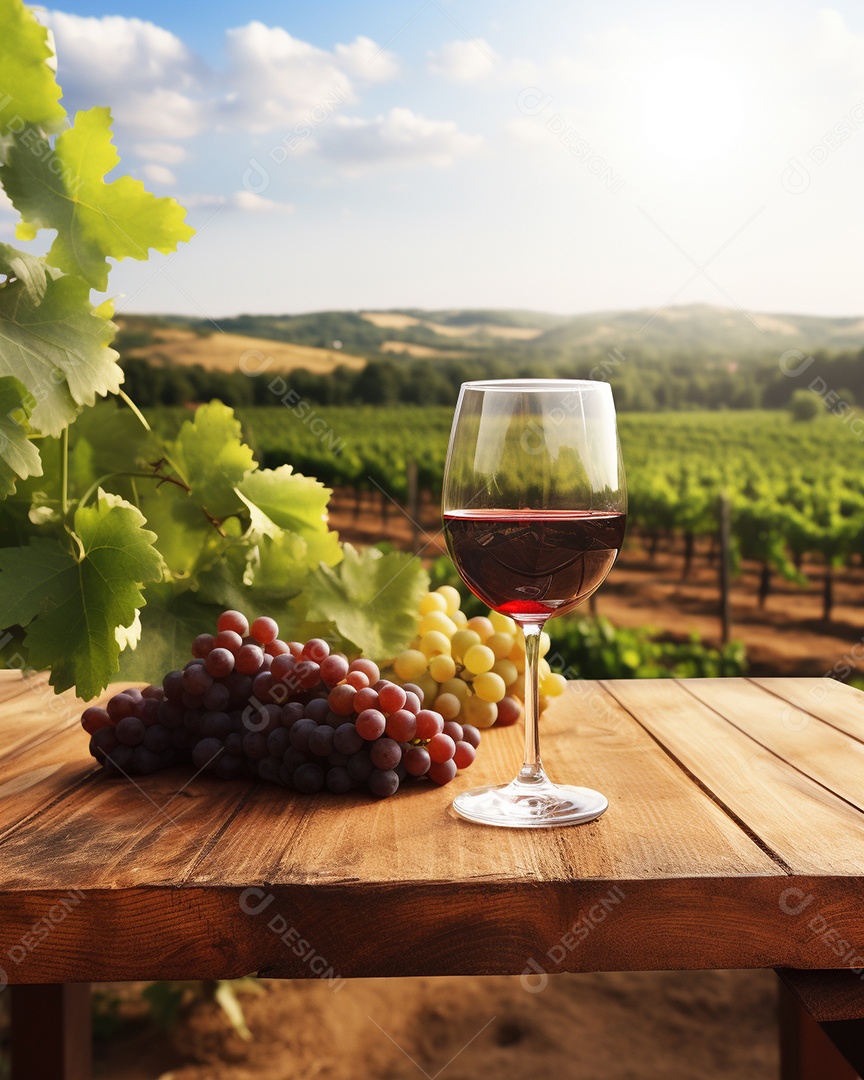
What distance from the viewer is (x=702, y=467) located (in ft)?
36.4

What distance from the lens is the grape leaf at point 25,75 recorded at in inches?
43.1

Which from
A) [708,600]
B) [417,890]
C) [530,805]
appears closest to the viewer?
[417,890]

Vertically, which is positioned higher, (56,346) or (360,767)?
(56,346)

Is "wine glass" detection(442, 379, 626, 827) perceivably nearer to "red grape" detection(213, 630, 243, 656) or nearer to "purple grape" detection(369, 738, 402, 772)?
"purple grape" detection(369, 738, 402, 772)

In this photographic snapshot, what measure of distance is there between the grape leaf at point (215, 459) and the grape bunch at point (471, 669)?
0.28 m

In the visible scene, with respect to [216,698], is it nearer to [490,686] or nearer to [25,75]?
[490,686]

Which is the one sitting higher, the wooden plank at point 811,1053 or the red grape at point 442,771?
the red grape at point 442,771

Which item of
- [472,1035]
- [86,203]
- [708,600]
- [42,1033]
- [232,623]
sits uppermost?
[86,203]

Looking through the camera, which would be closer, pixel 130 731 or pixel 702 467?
pixel 130 731

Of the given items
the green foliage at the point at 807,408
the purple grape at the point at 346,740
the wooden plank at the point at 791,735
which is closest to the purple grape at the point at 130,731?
the purple grape at the point at 346,740

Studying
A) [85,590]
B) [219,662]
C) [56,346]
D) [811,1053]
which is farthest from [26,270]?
[811,1053]

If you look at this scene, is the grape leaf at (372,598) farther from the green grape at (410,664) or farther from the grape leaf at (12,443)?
the grape leaf at (12,443)

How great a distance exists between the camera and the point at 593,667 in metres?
6.88

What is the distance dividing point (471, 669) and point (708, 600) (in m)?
10.2
